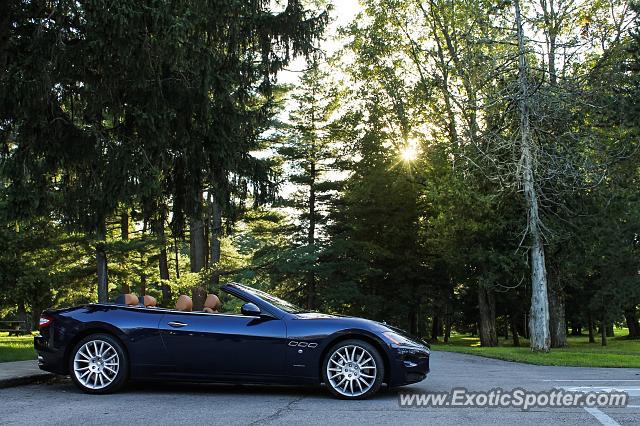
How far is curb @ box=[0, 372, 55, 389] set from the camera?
24.6 feet

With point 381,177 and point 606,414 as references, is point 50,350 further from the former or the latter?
point 381,177

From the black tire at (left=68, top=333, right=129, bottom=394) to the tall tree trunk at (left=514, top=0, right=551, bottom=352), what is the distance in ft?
44.4

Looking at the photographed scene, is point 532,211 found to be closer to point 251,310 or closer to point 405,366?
point 405,366

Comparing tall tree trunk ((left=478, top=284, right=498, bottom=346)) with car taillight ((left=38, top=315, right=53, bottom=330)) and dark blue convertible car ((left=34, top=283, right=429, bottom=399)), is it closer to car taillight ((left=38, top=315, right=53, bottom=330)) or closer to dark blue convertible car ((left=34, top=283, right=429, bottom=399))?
dark blue convertible car ((left=34, top=283, right=429, bottom=399))

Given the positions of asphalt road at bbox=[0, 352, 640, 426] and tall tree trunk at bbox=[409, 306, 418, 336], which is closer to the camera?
asphalt road at bbox=[0, 352, 640, 426]

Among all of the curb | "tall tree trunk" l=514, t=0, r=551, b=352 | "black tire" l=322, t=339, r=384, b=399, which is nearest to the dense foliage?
"tall tree trunk" l=514, t=0, r=551, b=352

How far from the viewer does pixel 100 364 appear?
6.98m

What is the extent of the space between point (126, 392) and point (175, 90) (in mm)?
6157

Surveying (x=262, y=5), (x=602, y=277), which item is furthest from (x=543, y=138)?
(x=602, y=277)

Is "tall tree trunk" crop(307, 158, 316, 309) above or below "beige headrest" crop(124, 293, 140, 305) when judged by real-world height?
above

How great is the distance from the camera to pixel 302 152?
1276 inches

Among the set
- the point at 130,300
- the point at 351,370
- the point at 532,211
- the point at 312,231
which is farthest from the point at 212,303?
the point at 312,231

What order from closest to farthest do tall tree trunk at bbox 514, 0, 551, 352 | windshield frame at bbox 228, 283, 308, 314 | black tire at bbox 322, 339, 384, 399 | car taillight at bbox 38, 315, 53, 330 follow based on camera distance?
1. black tire at bbox 322, 339, 384, 399
2. windshield frame at bbox 228, 283, 308, 314
3. car taillight at bbox 38, 315, 53, 330
4. tall tree trunk at bbox 514, 0, 551, 352

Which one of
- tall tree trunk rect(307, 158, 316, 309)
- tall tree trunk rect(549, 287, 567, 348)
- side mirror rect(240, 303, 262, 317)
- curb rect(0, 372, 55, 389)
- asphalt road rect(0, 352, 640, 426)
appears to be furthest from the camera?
tall tree trunk rect(307, 158, 316, 309)
